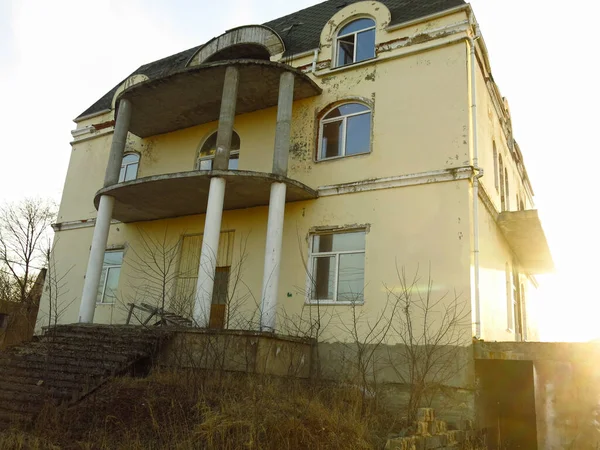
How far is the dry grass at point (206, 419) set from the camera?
19.6 ft

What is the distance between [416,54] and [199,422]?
30.3 feet

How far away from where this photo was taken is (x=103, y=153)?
1642 cm

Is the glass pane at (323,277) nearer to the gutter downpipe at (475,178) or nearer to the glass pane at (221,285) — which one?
the glass pane at (221,285)

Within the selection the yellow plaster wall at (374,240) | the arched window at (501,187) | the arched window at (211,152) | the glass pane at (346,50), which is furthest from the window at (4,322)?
the arched window at (501,187)

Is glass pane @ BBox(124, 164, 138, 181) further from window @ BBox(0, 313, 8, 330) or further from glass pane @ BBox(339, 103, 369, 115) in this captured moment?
glass pane @ BBox(339, 103, 369, 115)

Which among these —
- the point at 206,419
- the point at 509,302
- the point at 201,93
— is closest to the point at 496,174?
the point at 509,302

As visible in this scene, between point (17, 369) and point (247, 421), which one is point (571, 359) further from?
point (17, 369)

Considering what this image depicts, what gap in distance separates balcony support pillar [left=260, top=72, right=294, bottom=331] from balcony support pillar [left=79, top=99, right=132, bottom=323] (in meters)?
4.46

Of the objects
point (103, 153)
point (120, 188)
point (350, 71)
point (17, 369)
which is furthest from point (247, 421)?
A: point (103, 153)

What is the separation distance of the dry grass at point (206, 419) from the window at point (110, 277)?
6.68 m

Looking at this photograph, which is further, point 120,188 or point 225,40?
point 225,40

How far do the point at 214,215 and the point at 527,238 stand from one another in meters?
8.58

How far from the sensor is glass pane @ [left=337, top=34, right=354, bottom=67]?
12797 mm

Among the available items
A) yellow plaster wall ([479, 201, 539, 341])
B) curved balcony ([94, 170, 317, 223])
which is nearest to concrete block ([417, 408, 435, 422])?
yellow plaster wall ([479, 201, 539, 341])
